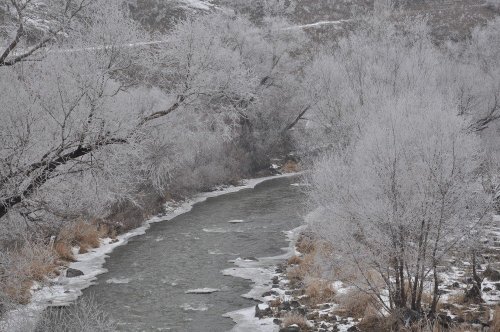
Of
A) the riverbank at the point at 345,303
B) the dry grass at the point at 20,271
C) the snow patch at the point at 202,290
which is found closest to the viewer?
the dry grass at the point at 20,271

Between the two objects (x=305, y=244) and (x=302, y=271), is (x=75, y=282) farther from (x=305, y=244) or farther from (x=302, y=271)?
(x=305, y=244)

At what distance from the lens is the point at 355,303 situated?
38.1 feet

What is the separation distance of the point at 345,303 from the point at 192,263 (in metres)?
5.97

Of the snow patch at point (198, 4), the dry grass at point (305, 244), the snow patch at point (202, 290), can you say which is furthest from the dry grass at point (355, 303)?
the snow patch at point (198, 4)

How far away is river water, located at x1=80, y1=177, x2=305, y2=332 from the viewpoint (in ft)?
39.9

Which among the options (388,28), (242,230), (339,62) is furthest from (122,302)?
(388,28)

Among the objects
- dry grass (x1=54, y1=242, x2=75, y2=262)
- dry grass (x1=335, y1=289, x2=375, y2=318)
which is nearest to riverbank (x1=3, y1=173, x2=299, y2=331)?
dry grass (x1=54, y1=242, x2=75, y2=262)

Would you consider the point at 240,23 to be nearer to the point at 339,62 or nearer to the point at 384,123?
the point at 339,62

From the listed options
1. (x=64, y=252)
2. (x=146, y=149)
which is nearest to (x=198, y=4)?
(x=64, y=252)

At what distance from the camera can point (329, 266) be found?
11.0m

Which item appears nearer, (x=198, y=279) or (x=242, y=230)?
(x=198, y=279)

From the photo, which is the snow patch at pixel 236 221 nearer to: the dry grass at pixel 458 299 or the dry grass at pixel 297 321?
the dry grass at pixel 297 321

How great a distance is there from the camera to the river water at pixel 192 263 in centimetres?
1215

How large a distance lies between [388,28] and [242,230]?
853 inches
